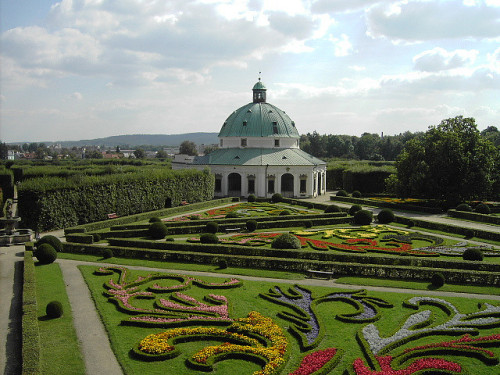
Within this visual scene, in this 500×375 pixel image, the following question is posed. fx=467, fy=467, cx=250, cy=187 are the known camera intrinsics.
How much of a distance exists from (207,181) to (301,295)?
42.2 metres

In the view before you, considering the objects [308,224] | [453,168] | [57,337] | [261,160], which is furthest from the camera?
[261,160]

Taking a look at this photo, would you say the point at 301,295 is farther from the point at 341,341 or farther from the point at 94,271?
the point at 94,271

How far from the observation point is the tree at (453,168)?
48.9 meters

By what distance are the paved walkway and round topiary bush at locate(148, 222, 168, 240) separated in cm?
755

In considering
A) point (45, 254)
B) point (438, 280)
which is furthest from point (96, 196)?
point (438, 280)

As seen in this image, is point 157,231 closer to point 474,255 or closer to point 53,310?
point 53,310

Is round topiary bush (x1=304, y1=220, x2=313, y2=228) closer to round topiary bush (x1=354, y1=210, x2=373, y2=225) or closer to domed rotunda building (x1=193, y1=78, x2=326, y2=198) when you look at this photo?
round topiary bush (x1=354, y1=210, x2=373, y2=225)

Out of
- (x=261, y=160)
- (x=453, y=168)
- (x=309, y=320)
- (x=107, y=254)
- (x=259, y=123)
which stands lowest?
(x=309, y=320)

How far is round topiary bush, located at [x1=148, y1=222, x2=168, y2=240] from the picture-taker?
34312mm

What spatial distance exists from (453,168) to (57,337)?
4397 centimetres

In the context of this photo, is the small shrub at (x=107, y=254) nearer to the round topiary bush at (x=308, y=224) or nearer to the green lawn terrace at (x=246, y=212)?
the green lawn terrace at (x=246, y=212)

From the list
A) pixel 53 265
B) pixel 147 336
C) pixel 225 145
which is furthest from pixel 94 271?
pixel 225 145

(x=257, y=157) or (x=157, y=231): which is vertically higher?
(x=257, y=157)

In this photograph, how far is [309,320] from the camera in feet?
57.5
